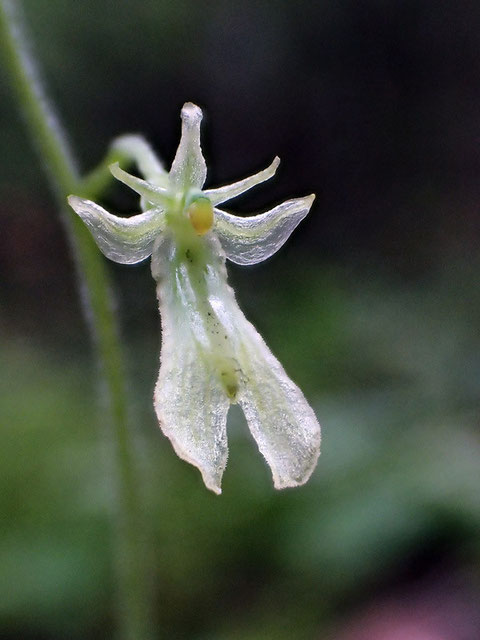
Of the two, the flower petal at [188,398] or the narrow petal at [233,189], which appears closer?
the flower petal at [188,398]

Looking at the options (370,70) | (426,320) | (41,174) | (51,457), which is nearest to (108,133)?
(41,174)

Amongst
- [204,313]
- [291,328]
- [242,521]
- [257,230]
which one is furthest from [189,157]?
[291,328]

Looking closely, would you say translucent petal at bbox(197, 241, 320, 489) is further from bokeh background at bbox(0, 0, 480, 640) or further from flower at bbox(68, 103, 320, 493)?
bokeh background at bbox(0, 0, 480, 640)

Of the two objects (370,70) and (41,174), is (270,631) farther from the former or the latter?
(370,70)

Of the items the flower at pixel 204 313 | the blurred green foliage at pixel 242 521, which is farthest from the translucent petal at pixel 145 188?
the blurred green foliage at pixel 242 521

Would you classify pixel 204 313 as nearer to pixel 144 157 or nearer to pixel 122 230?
pixel 122 230

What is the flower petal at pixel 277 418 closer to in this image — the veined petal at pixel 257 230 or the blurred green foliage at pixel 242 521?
the veined petal at pixel 257 230
